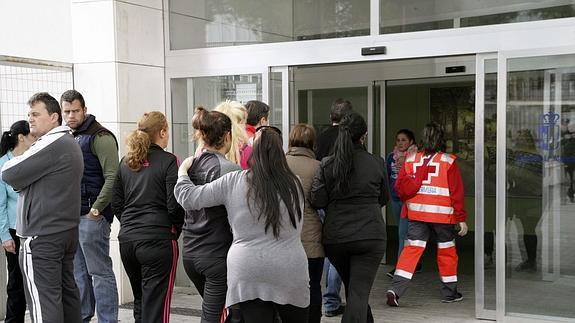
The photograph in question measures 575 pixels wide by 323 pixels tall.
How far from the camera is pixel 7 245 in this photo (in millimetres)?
5445

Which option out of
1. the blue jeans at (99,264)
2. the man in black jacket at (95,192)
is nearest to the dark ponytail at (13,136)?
the man in black jacket at (95,192)

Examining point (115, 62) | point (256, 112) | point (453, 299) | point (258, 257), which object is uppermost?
point (115, 62)

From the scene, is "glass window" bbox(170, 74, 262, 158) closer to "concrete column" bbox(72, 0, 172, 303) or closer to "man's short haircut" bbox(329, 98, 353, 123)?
"concrete column" bbox(72, 0, 172, 303)

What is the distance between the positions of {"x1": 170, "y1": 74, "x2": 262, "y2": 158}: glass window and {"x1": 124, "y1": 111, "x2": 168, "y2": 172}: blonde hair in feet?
7.40

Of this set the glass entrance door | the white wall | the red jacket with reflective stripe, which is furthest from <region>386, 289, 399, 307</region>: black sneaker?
the white wall

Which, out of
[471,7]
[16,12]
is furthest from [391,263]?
[16,12]

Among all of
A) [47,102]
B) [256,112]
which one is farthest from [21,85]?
[256,112]

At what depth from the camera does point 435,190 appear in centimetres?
644

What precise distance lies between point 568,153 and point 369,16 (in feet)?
7.01

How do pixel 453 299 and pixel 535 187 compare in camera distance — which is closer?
pixel 535 187

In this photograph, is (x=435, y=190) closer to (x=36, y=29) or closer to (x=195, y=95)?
(x=195, y=95)

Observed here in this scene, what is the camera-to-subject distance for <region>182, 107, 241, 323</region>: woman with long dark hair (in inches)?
168

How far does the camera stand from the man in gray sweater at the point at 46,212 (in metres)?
4.61

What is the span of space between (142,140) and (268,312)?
153cm
